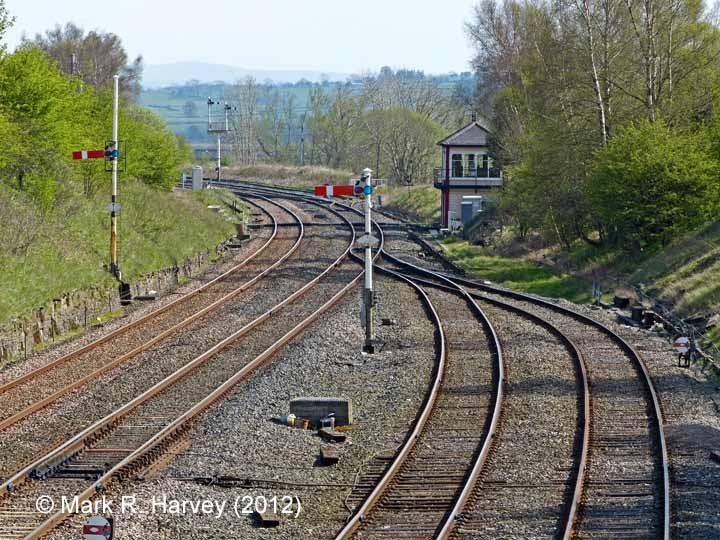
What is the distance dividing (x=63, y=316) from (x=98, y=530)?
15333 mm

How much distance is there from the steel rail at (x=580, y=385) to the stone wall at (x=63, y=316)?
7990 millimetres

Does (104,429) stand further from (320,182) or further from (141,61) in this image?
(141,61)

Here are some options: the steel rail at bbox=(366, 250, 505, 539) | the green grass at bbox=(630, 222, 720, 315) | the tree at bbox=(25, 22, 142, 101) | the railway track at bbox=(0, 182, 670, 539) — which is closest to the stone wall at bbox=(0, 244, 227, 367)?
the railway track at bbox=(0, 182, 670, 539)

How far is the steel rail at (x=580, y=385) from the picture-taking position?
1167cm

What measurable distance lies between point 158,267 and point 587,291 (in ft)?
40.3

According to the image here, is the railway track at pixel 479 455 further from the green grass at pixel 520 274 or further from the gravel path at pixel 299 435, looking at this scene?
the green grass at pixel 520 274

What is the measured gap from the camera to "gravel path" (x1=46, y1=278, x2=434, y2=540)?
11.5 meters

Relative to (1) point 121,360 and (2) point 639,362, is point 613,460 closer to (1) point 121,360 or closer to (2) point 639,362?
(2) point 639,362

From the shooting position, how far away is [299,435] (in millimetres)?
15109

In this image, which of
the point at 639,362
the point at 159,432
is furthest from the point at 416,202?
the point at 159,432

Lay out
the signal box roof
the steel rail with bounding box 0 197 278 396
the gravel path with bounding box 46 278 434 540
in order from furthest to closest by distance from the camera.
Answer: the signal box roof, the steel rail with bounding box 0 197 278 396, the gravel path with bounding box 46 278 434 540

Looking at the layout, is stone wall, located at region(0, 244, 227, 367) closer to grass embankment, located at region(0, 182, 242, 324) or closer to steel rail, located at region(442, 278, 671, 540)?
grass embankment, located at region(0, 182, 242, 324)

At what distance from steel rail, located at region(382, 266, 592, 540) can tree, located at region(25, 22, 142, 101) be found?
47194 millimetres

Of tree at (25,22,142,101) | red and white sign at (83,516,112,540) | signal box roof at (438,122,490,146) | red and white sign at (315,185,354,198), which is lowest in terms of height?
red and white sign at (83,516,112,540)
